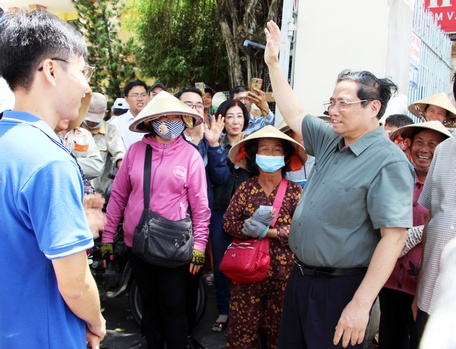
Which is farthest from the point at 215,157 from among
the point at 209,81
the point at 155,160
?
the point at 209,81

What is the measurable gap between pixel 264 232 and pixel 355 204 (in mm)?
1057

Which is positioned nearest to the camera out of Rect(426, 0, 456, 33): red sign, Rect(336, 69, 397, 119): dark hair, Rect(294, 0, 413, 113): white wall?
Rect(336, 69, 397, 119): dark hair

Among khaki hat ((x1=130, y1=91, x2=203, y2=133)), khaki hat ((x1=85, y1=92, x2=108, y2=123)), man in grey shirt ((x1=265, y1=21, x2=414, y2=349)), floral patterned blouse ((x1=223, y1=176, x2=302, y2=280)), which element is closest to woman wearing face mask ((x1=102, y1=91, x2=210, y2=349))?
khaki hat ((x1=130, y1=91, x2=203, y2=133))

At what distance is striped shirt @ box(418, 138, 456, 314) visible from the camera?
2.16 metres

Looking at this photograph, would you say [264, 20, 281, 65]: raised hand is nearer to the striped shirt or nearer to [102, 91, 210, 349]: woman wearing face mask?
[102, 91, 210, 349]: woman wearing face mask

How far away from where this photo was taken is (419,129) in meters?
3.17

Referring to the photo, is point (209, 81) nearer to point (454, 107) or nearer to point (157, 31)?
point (157, 31)

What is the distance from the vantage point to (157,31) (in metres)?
9.82

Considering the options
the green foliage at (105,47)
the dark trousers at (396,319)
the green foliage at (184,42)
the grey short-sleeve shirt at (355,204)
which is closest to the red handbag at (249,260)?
the grey short-sleeve shirt at (355,204)

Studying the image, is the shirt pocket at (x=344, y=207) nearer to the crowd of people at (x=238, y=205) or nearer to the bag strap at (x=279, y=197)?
the crowd of people at (x=238, y=205)

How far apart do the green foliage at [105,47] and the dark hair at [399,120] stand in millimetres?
7669

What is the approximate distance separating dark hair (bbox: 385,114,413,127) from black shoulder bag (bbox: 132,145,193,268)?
2261 mm

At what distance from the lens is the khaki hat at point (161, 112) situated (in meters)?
3.14

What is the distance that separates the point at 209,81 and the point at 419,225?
24.8 feet
